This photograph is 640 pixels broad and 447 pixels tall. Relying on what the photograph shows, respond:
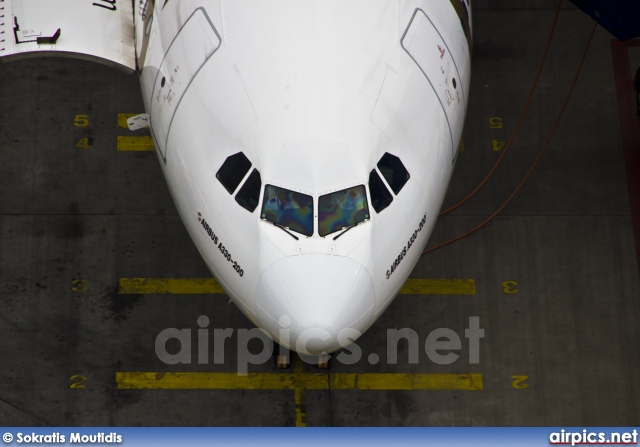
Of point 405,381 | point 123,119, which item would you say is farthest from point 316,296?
point 123,119

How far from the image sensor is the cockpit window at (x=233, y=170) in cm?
989

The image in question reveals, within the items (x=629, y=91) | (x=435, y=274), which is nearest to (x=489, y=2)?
(x=629, y=91)

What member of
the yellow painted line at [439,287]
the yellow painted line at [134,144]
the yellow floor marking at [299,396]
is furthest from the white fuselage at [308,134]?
the yellow painted line at [134,144]

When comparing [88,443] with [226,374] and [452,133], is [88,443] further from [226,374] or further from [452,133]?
[452,133]

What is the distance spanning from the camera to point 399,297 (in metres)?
14.9

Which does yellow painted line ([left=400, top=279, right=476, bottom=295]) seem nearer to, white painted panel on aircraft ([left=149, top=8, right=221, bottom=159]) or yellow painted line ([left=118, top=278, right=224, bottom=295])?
yellow painted line ([left=118, top=278, right=224, bottom=295])

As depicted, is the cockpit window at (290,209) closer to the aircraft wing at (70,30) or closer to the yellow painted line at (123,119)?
the aircraft wing at (70,30)

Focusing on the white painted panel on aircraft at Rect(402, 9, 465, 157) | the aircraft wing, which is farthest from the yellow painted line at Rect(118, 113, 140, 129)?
the white painted panel on aircraft at Rect(402, 9, 465, 157)

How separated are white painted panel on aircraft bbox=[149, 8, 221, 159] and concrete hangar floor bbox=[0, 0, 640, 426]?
408 cm

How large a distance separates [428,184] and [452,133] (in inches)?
41.8

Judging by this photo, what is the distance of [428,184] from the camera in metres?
10.5

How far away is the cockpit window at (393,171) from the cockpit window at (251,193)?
1199mm

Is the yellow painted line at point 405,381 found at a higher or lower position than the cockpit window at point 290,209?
lower

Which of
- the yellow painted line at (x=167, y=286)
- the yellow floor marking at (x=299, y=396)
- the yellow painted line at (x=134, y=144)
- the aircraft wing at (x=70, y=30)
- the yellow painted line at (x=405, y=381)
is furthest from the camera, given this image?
the yellow painted line at (x=134, y=144)
